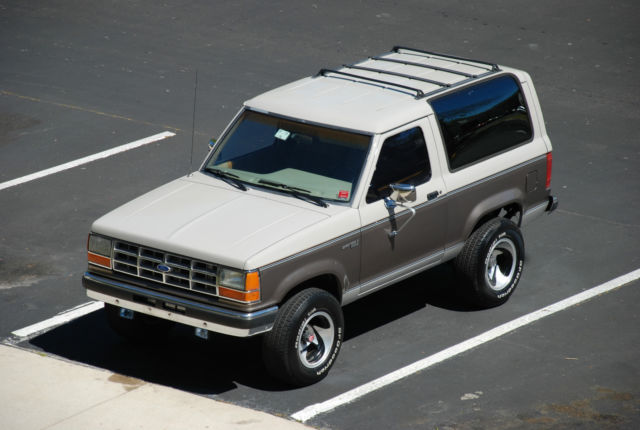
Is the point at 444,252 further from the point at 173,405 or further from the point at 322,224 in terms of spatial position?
the point at 173,405

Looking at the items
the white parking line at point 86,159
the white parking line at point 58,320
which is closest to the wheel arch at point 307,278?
the white parking line at point 58,320

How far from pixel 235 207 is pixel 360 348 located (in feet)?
5.73

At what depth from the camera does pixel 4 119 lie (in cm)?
1554

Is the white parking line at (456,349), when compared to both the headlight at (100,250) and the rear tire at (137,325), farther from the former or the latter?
the headlight at (100,250)

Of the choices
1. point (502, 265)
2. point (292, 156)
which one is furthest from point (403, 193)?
point (502, 265)

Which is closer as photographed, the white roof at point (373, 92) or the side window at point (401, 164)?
the side window at point (401, 164)

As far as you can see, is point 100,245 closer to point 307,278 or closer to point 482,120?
point 307,278

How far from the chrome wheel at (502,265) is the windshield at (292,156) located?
6.24 feet

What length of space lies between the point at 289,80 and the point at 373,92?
7.09 meters

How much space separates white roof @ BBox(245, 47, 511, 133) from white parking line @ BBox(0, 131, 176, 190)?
4.53 meters

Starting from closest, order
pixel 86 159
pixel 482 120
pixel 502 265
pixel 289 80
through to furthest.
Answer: pixel 482 120, pixel 502 265, pixel 86 159, pixel 289 80

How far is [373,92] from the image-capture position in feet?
32.8

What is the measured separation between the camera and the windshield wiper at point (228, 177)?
9.38 meters

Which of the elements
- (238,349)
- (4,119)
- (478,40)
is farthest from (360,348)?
(478,40)
